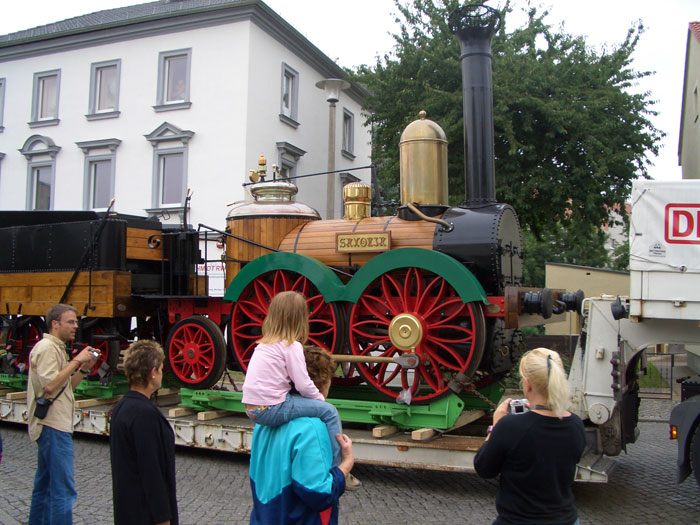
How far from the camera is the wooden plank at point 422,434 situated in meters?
5.75

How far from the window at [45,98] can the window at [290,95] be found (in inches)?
261

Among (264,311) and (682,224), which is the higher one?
(682,224)

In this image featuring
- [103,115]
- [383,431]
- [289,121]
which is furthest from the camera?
[289,121]

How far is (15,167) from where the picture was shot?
19.2 metres

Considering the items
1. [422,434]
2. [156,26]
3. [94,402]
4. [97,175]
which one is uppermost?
[156,26]

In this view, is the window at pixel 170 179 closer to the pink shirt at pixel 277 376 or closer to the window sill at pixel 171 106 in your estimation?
the window sill at pixel 171 106

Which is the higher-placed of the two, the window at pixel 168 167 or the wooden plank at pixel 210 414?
the window at pixel 168 167

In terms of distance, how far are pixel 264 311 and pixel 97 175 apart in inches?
519

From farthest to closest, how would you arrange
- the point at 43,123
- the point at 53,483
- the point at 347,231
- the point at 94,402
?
the point at 43,123, the point at 94,402, the point at 347,231, the point at 53,483

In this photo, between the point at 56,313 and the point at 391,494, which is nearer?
the point at 56,313

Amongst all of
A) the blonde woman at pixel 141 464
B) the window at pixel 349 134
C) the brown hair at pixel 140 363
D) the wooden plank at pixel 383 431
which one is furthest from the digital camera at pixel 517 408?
the window at pixel 349 134

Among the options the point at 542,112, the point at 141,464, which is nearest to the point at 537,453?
the point at 141,464

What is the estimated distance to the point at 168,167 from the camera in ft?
56.3

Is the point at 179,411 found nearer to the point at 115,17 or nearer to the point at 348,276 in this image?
the point at 348,276
